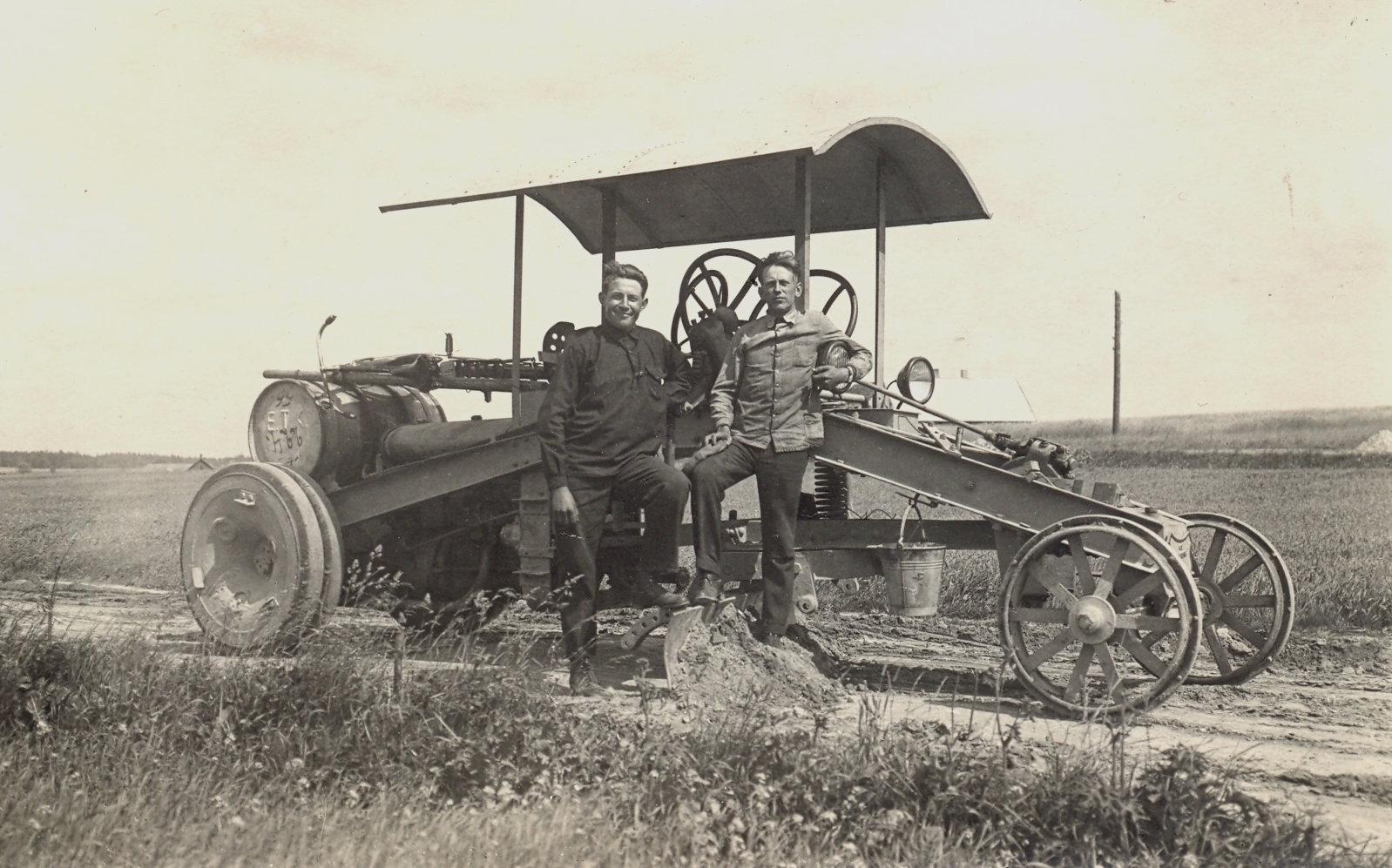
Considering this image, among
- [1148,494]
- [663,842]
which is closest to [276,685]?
[663,842]

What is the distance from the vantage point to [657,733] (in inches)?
176

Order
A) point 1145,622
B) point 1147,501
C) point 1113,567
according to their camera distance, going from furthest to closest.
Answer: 1. point 1147,501
2. point 1113,567
3. point 1145,622

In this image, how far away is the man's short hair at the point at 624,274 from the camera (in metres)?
6.32

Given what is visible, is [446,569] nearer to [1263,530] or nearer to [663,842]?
[663,842]

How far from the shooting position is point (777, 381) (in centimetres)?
631

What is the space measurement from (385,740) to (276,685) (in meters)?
0.76

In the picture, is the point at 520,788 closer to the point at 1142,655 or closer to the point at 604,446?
the point at 604,446

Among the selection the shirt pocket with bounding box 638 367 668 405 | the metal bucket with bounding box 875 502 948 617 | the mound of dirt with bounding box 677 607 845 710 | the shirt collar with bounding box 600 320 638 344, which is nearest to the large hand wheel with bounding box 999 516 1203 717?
the metal bucket with bounding box 875 502 948 617

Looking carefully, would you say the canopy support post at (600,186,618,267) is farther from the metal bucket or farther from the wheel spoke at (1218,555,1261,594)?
the wheel spoke at (1218,555,1261,594)

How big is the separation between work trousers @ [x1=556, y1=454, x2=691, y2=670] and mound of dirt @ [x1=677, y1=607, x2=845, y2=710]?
546 millimetres

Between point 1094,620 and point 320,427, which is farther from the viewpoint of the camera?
point 320,427

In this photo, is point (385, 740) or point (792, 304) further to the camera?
point (792, 304)

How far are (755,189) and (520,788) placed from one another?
487cm

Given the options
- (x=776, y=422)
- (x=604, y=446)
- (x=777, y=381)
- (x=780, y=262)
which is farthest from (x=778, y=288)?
(x=604, y=446)
